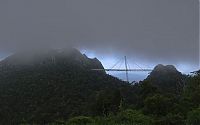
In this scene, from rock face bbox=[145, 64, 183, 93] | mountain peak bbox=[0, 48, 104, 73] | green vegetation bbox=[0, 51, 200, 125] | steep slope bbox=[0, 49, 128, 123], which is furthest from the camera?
mountain peak bbox=[0, 48, 104, 73]

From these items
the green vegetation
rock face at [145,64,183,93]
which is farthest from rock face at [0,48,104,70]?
rock face at [145,64,183,93]

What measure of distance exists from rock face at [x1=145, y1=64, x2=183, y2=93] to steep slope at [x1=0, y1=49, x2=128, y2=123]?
6.07 metres

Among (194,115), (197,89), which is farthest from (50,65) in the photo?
(194,115)

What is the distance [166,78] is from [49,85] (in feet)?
56.3

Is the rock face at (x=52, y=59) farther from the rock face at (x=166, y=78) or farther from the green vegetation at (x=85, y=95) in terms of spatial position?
the rock face at (x=166, y=78)

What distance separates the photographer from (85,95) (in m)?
62.6

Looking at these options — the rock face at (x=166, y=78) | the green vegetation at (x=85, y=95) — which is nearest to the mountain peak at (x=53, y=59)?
the green vegetation at (x=85, y=95)

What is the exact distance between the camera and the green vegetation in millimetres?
37812

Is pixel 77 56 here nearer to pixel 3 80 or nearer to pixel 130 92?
pixel 3 80

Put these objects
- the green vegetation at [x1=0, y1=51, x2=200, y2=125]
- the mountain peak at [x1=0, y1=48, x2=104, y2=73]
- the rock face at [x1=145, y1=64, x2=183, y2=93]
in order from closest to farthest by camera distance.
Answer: the green vegetation at [x1=0, y1=51, x2=200, y2=125] < the rock face at [x1=145, y1=64, x2=183, y2=93] < the mountain peak at [x1=0, y1=48, x2=104, y2=73]

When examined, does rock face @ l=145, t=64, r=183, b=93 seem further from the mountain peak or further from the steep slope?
the mountain peak

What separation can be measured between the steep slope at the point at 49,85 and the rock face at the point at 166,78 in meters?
6.07

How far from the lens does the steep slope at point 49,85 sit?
52.8m

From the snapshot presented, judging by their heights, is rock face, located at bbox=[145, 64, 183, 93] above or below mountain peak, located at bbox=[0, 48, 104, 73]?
below
